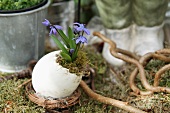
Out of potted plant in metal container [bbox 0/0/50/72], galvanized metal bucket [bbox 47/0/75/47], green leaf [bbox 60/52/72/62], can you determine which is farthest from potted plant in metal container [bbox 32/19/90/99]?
galvanized metal bucket [bbox 47/0/75/47]

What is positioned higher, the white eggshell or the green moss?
the green moss

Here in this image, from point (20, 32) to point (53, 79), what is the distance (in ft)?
1.10

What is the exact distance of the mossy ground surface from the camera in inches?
52.6

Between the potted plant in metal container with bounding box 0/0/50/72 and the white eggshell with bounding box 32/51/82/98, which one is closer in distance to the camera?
the white eggshell with bounding box 32/51/82/98

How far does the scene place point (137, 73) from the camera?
1.50 metres

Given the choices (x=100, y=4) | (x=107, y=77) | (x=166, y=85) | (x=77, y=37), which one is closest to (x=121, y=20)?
(x=100, y=4)

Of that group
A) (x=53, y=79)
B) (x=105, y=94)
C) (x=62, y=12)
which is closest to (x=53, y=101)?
(x=53, y=79)

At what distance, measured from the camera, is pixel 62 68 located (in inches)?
49.0

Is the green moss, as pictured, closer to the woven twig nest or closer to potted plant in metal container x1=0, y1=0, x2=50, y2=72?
the woven twig nest

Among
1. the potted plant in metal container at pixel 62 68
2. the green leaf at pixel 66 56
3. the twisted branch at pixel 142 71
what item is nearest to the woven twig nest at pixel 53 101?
the potted plant in metal container at pixel 62 68

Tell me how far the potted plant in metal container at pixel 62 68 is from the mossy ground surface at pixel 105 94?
0.08m

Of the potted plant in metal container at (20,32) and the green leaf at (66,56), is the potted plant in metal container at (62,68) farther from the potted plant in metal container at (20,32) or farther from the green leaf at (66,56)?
the potted plant in metal container at (20,32)

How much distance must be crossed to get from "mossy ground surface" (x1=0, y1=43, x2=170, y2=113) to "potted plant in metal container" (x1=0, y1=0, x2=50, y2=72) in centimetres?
9

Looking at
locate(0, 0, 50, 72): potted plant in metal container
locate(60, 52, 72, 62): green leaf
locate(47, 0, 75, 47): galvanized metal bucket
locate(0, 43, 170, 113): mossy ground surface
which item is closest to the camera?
locate(60, 52, 72, 62): green leaf
